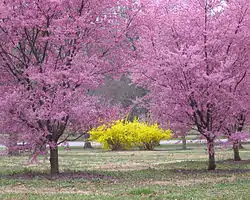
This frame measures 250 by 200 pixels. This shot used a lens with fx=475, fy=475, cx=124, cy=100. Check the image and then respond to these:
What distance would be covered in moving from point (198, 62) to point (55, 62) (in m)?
4.26

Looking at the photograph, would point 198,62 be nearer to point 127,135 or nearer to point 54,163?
point 54,163

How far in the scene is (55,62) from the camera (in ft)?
46.6

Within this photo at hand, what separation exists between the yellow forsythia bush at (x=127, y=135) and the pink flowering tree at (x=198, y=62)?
52.2 ft

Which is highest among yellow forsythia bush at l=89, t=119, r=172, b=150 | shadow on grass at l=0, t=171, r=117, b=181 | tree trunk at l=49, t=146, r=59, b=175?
yellow forsythia bush at l=89, t=119, r=172, b=150

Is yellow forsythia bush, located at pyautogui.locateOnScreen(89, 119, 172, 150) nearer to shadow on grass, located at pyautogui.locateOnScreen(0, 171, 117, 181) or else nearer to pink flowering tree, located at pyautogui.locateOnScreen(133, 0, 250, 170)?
pink flowering tree, located at pyautogui.locateOnScreen(133, 0, 250, 170)

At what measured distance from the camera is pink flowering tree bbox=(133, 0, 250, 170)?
14.3 meters

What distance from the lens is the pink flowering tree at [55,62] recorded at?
13.2 meters

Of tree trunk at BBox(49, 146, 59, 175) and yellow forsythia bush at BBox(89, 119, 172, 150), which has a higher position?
yellow forsythia bush at BBox(89, 119, 172, 150)

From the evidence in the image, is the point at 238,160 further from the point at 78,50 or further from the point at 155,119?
the point at 78,50

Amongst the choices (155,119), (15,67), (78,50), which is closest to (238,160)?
(155,119)

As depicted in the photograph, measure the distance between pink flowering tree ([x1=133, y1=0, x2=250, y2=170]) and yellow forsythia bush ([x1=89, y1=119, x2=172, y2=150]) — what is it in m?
15.9

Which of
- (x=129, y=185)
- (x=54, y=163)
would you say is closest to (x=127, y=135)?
(x=54, y=163)

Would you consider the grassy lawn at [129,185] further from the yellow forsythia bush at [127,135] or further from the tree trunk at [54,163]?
the yellow forsythia bush at [127,135]

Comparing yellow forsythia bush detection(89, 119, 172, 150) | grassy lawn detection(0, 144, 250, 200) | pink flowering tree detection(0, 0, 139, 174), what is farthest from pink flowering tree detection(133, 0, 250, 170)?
yellow forsythia bush detection(89, 119, 172, 150)
